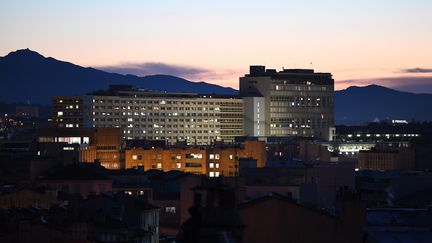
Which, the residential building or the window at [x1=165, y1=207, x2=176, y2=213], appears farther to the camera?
the residential building

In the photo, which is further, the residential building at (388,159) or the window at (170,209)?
the residential building at (388,159)

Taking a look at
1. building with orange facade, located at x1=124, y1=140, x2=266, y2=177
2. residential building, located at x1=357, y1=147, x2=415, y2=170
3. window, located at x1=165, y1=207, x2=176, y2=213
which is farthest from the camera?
residential building, located at x1=357, y1=147, x2=415, y2=170

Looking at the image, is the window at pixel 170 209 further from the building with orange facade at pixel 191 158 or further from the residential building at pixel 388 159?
the residential building at pixel 388 159

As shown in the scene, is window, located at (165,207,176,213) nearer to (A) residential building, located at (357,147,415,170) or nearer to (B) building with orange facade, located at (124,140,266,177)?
(B) building with orange facade, located at (124,140,266,177)

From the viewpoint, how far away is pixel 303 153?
19825cm

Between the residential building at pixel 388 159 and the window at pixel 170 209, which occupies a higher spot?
the residential building at pixel 388 159

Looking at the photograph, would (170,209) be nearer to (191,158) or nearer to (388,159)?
(191,158)

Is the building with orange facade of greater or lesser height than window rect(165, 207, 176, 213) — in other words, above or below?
above

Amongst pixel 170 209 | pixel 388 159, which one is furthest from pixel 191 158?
pixel 170 209

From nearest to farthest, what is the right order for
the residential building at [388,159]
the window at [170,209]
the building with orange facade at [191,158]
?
the window at [170,209]
the building with orange facade at [191,158]
the residential building at [388,159]

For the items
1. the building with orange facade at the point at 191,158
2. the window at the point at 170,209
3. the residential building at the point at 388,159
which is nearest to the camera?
the window at the point at 170,209

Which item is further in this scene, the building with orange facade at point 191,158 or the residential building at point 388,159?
the residential building at point 388,159

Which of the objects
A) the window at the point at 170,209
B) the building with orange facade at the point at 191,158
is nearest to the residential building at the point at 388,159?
the building with orange facade at the point at 191,158

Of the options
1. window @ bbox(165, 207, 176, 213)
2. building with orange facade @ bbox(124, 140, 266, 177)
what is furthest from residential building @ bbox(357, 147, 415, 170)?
window @ bbox(165, 207, 176, 213)
